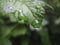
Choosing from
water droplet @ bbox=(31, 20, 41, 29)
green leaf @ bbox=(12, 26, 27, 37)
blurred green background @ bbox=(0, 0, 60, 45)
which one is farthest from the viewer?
green leaf @ bbox=(12, 26, 27, 37)

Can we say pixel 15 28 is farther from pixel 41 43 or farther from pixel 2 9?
pixel 2 9

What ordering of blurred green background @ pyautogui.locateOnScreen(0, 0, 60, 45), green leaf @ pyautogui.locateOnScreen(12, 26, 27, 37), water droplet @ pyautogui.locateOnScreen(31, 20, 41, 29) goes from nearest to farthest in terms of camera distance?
water droplet @ pyautogui.locateOnScreen(31, 20, 41, 29) → blurred green background @ pyautogui.locateOnScreen(0, 0, 60, 45) → green leaf @ pyautogui.locateOnScreen(12, 26, 27, 37)

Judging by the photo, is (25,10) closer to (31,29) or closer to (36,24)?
(36,24)

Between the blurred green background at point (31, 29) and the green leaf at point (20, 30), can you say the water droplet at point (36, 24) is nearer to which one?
the blurred green background at point (31, 29)

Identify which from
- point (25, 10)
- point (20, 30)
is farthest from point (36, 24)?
point (20, 30)

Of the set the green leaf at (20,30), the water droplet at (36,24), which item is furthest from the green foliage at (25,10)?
the green leaf at (20,30)

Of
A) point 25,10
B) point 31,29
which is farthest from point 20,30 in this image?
point 25,10

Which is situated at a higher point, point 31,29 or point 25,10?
point 25,10

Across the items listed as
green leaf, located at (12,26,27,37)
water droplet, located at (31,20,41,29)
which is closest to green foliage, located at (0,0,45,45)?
water droplet, located at (31,20,41,29)

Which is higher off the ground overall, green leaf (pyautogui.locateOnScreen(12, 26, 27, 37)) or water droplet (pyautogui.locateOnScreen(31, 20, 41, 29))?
water droplet (pyautogui.locateOnScreen(31, 20, 41, 29))

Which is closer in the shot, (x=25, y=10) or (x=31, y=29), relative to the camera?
(x=25, y=10)

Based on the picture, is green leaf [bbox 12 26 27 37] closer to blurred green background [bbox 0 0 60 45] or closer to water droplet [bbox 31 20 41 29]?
blurred green background [bbox 0 0 60 45]
